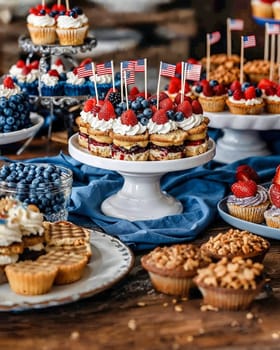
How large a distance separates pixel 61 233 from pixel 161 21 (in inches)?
164

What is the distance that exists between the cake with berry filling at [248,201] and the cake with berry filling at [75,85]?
2.90 ft

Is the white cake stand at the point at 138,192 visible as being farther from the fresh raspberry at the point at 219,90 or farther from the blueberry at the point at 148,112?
the fresh raspberry at the point at 219,90

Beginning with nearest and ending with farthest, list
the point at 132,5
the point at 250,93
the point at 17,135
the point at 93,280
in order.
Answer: the point at 93,280, the point at 17,135, the point at 250,93, the point at 132,5

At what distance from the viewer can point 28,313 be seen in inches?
81.0

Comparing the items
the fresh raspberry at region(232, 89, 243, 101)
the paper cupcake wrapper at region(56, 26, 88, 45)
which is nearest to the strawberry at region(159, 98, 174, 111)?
the fresh raspberry at region(232, 89, 243, 101)

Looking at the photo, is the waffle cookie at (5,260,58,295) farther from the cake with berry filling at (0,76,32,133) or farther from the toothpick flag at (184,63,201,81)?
the cake with berry filling at (0,76,32,133)

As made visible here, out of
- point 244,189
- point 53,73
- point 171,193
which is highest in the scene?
point 53,73

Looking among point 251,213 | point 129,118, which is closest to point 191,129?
point 129,118

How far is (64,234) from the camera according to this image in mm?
2207

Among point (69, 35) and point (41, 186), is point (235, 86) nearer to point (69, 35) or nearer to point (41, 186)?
point (69, 35)

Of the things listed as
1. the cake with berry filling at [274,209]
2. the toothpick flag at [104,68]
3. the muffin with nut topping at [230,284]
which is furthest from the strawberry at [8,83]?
the muffin with nut topping at [230,284]

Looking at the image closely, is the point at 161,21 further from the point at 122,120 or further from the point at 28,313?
the point at 28,313

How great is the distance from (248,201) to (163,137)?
0.32 metres

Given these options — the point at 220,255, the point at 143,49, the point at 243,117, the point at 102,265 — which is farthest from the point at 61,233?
the point at 143,49
